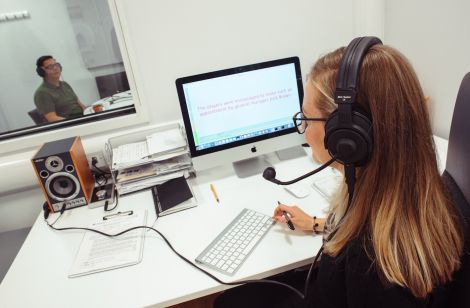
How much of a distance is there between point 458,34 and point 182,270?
1.30 meters

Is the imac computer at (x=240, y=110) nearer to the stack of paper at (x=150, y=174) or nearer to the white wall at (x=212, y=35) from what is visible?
the stack of paper at (x=150, y=174)

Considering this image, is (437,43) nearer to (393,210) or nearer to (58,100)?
(393,210)

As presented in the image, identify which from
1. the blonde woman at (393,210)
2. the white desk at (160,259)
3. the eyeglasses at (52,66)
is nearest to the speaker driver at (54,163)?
the white desk at (160,259)

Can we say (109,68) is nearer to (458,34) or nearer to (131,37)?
(131,37)

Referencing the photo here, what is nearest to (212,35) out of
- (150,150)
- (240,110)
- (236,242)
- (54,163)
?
(240,110)

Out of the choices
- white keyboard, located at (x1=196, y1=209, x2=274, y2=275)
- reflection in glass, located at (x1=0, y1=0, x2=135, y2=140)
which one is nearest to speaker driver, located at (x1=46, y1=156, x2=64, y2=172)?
reflection in glass, located at (x1=0, y1=0, x2=135, y2=140)

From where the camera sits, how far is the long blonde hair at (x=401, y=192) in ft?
2.09

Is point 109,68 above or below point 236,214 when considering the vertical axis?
above

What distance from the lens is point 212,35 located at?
1583 millimetres

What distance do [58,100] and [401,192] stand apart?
178 centimetres

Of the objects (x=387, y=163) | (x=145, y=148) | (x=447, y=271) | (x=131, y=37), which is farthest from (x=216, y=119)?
(x=447, y=271)

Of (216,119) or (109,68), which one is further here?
(109,68)

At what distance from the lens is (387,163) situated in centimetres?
68

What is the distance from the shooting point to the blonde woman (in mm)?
637
